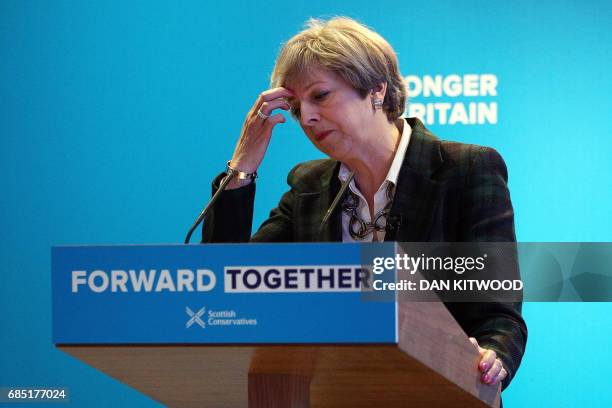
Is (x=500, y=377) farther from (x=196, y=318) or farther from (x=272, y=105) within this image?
(x=272, y=105)

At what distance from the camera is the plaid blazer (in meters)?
1.92

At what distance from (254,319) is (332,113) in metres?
1.01

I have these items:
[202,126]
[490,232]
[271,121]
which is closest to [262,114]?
[271,121]

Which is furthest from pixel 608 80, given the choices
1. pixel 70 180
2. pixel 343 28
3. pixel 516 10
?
pixel 70 180

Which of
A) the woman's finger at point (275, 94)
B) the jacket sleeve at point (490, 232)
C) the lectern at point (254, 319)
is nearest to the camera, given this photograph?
the lectern at point (254, 319)

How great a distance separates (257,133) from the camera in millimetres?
2213

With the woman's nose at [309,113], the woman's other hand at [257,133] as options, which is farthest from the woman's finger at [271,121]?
the woman's nose at [309,113]

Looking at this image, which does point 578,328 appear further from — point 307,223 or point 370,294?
point 370,294

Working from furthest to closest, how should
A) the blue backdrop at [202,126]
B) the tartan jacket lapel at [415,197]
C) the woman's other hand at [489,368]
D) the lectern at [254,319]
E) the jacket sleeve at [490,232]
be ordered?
the blue backdrop at [202,126] → the tartan jacket lapel at [415,197] → the jacket sleeve at [490,232] → the woman's other hand at [489,368] → the lectern at [254,319]

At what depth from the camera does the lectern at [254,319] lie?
1.13m

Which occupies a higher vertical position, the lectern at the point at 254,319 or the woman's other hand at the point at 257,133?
the woman's other hand at the point at 257,133

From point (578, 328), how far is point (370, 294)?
7.52ft

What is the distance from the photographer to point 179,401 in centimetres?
156

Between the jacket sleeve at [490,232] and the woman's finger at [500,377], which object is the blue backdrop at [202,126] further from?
the woman's finger at [500,377]
